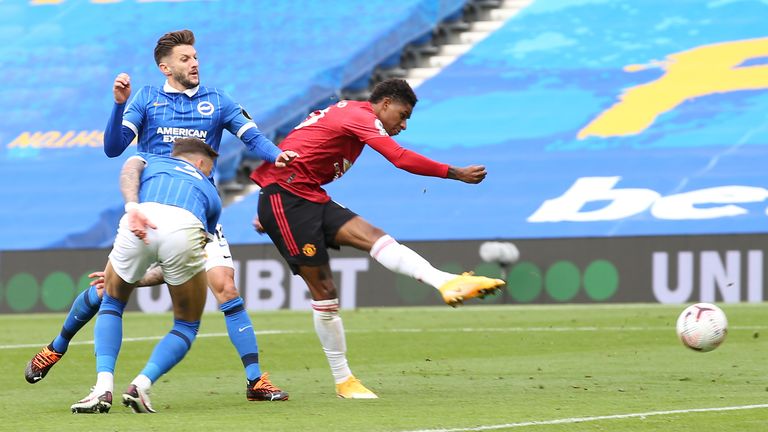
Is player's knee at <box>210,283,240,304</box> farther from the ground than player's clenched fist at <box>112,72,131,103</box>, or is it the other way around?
player's clenched fist at <box>112,72,131,103</box>

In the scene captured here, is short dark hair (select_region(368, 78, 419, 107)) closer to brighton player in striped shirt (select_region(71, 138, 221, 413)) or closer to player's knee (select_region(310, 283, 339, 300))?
player's knee (select_region(310, 283, 339, 300))

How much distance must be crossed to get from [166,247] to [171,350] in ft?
2.06

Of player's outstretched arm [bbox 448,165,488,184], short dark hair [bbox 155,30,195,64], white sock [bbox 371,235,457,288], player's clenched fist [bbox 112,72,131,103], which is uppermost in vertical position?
short dark hair [bbox 155,30,195,64]

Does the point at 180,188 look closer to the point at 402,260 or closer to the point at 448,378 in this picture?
the point at 402,260

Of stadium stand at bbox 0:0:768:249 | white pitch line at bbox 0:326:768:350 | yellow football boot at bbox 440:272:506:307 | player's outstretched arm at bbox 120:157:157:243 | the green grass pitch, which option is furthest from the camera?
stadium stand at bbox 0:0:768:249

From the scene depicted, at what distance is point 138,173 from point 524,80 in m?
19.9

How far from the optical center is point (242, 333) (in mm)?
8781

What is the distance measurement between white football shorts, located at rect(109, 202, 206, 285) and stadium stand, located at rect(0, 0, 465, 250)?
18093mm

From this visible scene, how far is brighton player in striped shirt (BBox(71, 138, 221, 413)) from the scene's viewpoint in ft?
25.0

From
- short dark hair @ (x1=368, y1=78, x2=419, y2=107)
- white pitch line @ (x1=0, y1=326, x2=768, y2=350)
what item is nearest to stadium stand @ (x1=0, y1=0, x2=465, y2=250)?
white pitch line @ (x1=0, y1=326, x2=768, y2=350)

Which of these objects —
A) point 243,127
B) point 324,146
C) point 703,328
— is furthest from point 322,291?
point 703,328

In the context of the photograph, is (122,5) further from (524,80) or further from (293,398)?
(293,398)

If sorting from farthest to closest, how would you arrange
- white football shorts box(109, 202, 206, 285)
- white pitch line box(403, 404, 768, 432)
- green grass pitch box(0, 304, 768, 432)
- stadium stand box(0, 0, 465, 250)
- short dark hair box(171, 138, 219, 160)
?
stadium stand box(0, 0, 465, 250) → short dark hair box(171, 138, 219, 160) → white football shorts box(109, 202, 206, 285) → green grass pitch box(0, 304, 768, 432) → white pitch line box(403, 404, 768, 432)

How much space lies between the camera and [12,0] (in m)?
32.9
